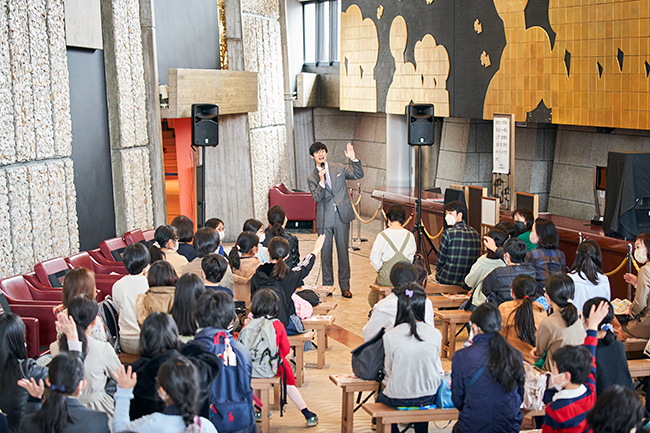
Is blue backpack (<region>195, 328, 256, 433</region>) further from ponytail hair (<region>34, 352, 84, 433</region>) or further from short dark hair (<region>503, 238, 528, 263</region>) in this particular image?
short dark hair (<region>503, 238, 528, 263</region>)

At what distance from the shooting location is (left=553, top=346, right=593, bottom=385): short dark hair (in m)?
3.02

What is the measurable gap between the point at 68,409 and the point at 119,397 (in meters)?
0.23

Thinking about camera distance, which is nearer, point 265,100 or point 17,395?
point 17,395

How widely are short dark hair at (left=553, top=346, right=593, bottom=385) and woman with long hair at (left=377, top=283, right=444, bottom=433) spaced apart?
2.31 feet

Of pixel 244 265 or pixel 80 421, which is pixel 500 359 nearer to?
pixel 80 421

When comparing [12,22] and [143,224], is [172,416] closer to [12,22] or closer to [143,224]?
[12,22]

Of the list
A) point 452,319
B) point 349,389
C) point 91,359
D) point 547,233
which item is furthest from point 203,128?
point 91,359

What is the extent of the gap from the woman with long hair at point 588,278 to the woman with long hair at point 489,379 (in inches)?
66.0

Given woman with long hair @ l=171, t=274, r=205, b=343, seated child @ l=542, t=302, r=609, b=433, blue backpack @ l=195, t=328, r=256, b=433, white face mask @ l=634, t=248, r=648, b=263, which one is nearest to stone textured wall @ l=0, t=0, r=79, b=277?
woman with long hair @ l=171, t=274, r=205, b=343

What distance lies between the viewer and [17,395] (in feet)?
11.1

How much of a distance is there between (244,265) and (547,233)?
2.51 meters

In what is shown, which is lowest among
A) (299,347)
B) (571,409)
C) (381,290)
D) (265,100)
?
(299,347)

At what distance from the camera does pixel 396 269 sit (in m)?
4.22

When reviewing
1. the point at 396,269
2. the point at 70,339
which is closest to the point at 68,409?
the point at 70,339
